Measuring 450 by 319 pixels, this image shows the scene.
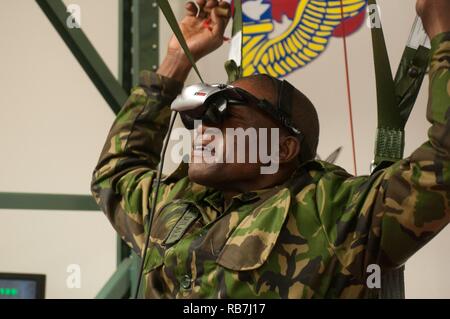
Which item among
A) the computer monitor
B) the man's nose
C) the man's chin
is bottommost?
the man's chin

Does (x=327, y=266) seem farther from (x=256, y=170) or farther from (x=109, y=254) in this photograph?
(x=109, y=254)

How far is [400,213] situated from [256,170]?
0.26m

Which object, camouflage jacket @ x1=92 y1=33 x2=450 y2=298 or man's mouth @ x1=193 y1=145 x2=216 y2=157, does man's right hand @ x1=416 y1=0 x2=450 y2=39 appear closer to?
camouflage jacket @ x1=92 y1=33 x2=450 y2=298

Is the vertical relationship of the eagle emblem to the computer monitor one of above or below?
above

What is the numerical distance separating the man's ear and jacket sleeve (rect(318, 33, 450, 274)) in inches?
5.3

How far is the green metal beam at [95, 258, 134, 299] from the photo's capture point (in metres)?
1.74

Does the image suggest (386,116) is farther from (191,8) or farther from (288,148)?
(191,8)

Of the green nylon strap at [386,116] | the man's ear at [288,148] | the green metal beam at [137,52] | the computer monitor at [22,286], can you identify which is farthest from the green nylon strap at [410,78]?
the computer monitor at [22,286]

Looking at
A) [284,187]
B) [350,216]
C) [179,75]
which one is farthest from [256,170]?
[179,75]

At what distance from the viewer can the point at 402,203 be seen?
1.06 m

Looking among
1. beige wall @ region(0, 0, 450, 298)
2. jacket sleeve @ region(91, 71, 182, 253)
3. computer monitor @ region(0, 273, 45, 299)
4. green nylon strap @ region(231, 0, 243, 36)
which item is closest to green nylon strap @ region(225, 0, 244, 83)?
green nylon strap @ region(231, 0, 243, 36)

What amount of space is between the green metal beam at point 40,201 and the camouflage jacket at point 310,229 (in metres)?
0.51

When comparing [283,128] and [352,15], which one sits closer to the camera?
[283,128]
